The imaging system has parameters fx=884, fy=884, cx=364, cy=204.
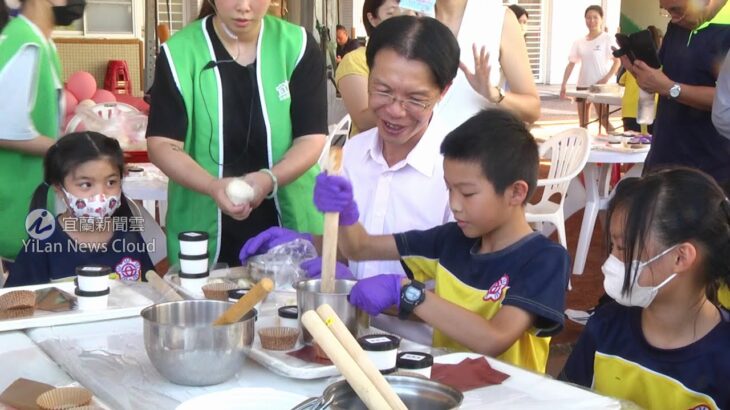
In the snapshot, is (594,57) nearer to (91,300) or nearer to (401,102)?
(401,102)

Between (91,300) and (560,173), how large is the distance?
3941 mm

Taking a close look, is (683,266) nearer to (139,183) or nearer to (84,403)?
(84,403)

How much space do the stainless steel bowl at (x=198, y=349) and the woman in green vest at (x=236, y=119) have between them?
875mm

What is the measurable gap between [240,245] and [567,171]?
124 inches

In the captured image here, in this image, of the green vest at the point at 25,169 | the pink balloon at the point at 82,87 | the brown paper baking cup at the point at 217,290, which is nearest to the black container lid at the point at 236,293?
the brown paper baking cup at the point at 217,290

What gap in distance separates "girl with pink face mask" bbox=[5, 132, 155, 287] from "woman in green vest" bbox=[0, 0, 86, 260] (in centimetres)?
8

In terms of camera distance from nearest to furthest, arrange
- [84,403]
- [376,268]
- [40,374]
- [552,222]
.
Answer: [84,403]
[40,374]
[376,268]
[552,222]

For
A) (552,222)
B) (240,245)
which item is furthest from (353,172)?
(552,222)

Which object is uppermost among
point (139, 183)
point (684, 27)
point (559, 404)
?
point (684, 27)

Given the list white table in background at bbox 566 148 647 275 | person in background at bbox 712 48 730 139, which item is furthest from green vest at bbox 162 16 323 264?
white table in background at bbox 566 148 647 275

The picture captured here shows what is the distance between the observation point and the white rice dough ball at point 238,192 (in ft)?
6.98

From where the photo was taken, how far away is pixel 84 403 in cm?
130

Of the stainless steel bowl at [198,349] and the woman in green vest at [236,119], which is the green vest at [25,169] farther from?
the stainless steel bowl at [198,349]

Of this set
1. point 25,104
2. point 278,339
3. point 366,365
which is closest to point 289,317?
point 278,339
